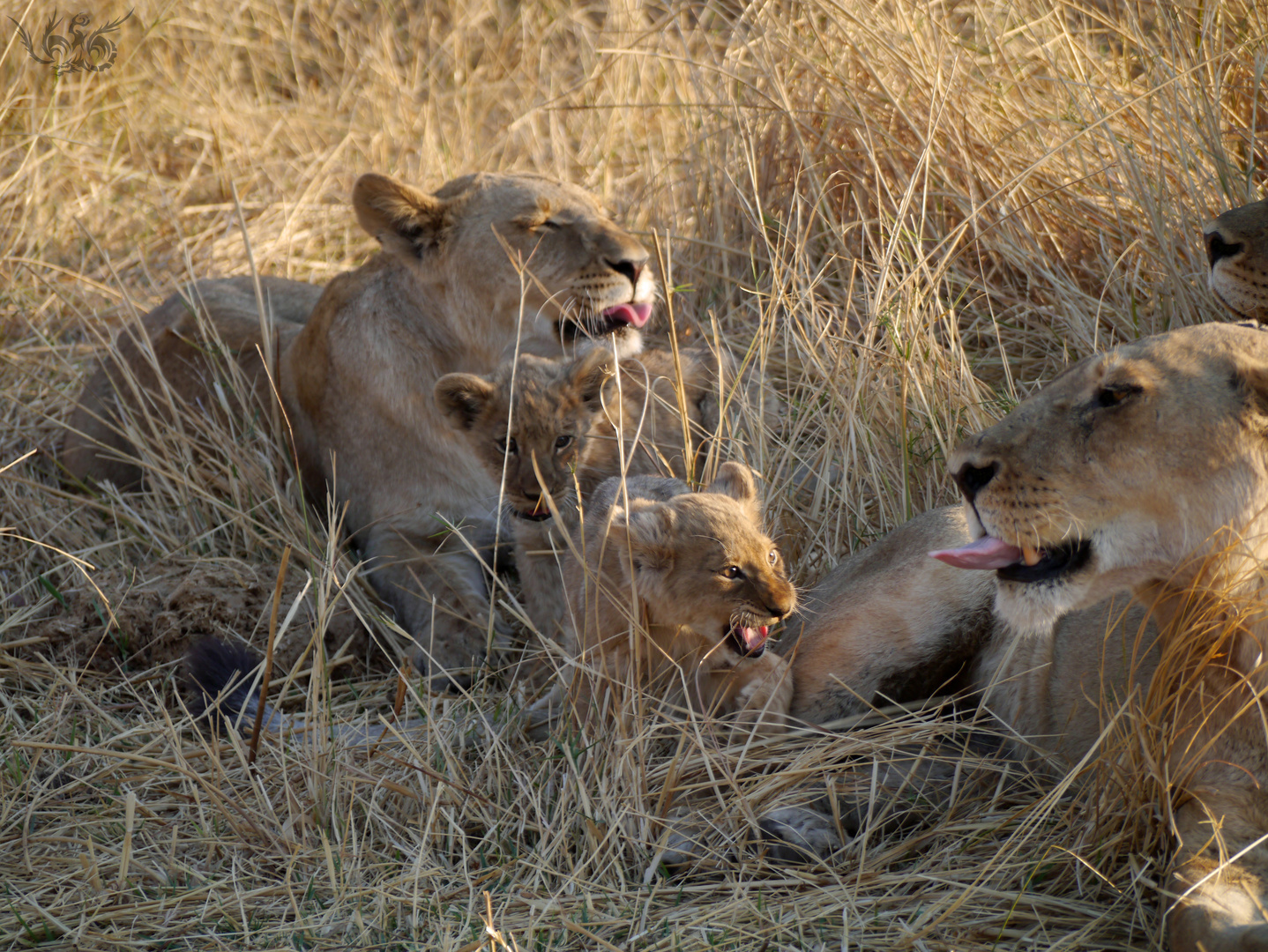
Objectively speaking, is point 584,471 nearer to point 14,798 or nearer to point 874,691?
point 874,691

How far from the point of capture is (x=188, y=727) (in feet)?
12.0

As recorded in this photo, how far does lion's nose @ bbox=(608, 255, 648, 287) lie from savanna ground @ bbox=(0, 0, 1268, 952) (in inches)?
7.0

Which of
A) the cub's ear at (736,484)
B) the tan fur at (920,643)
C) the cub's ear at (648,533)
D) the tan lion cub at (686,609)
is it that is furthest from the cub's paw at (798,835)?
the cub's ear at (736,484)

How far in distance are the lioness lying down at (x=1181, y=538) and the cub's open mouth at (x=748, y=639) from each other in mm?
727

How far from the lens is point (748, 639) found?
3.22 m

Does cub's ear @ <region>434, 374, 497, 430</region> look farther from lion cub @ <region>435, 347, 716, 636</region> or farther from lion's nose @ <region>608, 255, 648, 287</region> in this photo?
lion's nose @ <region>608, 255, 648, 287</region>

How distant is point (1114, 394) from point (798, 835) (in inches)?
47.2

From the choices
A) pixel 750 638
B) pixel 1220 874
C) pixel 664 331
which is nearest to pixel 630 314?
pixel 664 331

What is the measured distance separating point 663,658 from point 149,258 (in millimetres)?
4622

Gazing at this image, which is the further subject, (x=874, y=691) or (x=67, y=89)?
(x=67, y=89)

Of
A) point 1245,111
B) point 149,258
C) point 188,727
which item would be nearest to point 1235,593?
point 188,727

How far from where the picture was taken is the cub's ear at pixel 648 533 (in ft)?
10.5

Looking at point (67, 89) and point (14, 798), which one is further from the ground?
point (67, 89)

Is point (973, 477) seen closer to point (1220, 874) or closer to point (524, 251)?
point (1220, 874)
